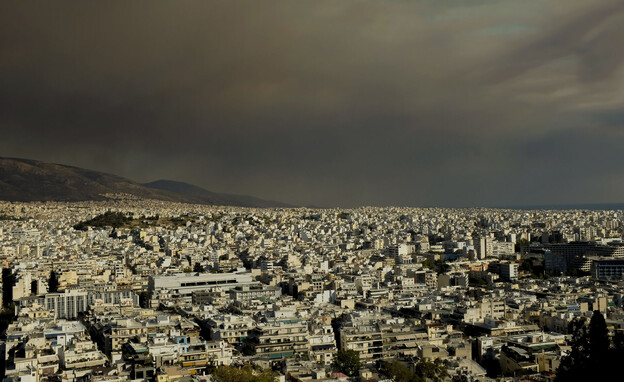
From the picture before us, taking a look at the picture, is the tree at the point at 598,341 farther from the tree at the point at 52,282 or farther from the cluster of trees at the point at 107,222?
the cluster of trees at the point at 107,222

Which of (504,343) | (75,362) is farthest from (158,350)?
(504,343)

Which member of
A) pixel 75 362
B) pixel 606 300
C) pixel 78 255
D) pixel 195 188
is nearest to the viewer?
→ pixel 75 362

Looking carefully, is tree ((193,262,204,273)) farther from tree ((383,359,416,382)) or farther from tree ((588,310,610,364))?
tree ((588,310,610,364))

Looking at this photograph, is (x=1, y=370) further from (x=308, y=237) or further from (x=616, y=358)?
(x=308, y=237)

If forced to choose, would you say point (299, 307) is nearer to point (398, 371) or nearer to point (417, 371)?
point (417, 371)

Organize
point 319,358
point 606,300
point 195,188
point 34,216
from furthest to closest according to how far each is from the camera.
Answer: point 195,188, point 34,216, point 606,300, point 319,358

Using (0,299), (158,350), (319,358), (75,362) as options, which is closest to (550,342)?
(319,358)

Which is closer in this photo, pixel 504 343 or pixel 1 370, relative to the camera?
pixel 1 370

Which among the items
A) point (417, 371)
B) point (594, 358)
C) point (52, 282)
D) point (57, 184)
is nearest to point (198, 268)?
point (52, 282)
